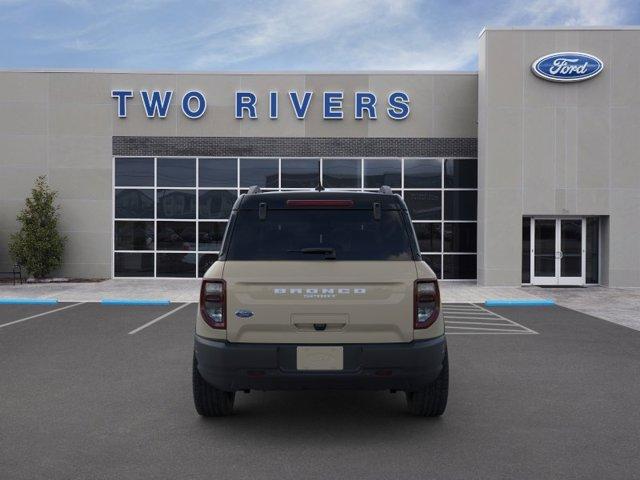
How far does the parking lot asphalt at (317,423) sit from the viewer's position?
4.25m

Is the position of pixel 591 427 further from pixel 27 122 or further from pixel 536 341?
pixel 27 122

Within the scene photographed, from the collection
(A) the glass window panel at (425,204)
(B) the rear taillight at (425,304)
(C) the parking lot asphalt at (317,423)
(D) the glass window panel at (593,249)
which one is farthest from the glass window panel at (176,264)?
(B) the rear taillight at (425,304)

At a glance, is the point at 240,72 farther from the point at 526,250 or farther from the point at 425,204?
the point at 526,250

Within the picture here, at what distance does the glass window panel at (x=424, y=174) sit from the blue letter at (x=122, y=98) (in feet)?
30.7

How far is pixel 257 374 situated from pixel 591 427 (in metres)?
2.86

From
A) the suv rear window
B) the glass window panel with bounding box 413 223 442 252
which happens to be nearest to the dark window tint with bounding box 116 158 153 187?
the glass window panel with bounding box 413 223 442 252

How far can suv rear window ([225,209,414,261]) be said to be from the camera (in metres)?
4.76

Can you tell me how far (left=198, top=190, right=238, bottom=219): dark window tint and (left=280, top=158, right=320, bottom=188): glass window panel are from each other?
74.5 inches

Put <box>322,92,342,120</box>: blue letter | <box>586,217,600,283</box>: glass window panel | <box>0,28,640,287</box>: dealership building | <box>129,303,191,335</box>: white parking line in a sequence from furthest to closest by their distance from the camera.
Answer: <box>0,28,640,287</box>: dealership building < <box>322,92,342,120</box>: blue letter < <box>586,217,600,283</box>: glass window panel < <box>129,303,191,335</box>: white parking line

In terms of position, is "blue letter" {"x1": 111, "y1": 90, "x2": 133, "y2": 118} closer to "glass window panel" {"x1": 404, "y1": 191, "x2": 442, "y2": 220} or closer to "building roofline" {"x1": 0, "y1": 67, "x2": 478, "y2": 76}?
"building roofline" {"x1": 0, "y1": 67, "x2": 478, "y2": 76}

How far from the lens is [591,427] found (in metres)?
5.16

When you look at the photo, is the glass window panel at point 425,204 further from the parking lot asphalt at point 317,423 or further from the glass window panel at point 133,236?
the parking lot asphalt at point 317,423

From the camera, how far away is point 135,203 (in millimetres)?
20406

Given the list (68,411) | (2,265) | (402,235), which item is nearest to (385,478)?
(402,235)
